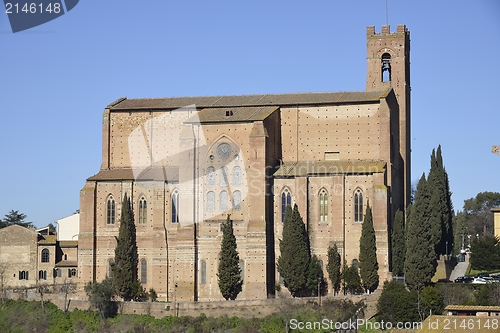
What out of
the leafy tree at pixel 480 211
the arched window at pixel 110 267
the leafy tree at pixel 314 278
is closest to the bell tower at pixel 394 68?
the leafy tree at pixel 314 278

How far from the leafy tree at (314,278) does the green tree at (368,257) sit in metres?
2.33

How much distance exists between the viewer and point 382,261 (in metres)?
56.1

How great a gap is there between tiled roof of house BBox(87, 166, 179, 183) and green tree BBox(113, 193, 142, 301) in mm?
1857

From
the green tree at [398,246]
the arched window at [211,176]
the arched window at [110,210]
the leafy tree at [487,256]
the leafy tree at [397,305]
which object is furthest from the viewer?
the leafy tree at [487,256]

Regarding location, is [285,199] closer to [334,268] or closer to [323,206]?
[323,206]

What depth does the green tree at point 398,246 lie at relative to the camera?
5671cm

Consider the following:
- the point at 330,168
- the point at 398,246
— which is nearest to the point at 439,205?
the point at 398,246

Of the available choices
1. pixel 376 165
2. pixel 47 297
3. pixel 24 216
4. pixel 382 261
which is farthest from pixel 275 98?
pixel 24 216

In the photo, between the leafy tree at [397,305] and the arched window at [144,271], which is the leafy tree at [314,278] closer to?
the leafy tree at [397,305]

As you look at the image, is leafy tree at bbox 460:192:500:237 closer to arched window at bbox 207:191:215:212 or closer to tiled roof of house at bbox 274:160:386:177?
tiled roof of house at bbox 274:160:386:177

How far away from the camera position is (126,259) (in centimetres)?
5791

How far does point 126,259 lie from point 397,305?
1685 cm

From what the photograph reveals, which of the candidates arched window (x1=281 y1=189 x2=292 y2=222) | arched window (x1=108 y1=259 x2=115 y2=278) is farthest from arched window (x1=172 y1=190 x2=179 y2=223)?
arched window (x1=281 y1=189 x2=292 y2=222)

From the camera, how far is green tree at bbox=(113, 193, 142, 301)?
57312 millimetres
